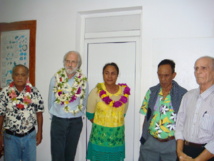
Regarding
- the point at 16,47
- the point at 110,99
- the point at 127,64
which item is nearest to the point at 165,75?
the point at 110,99

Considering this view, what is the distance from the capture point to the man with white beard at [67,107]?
8.43 feet

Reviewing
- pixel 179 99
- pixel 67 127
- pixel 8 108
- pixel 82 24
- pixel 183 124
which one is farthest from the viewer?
pixel 82 24

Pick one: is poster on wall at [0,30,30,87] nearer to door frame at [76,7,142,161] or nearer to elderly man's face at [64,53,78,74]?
door frame at [76,7,142,161]

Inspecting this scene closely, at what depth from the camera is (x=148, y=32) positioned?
281 cm

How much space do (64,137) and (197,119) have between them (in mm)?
1580

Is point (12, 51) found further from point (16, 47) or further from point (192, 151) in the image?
point (192, 151)

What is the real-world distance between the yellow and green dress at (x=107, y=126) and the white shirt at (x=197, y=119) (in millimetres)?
743

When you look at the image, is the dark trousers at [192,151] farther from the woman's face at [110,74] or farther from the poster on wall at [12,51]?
the poster on wall at [12,51]

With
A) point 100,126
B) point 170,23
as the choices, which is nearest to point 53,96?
point 100,126

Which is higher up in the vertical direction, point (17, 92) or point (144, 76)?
point (144, 76)

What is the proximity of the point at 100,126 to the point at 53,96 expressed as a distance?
74cm

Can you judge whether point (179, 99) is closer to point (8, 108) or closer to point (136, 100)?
point (136, 100)

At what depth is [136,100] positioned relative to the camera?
3.10m

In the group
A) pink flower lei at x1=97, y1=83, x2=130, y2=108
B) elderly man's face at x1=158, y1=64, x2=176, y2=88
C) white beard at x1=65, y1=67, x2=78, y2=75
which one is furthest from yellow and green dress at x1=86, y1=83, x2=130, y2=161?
elderly man's face at x1=158, y1=64, x2=176, y2=88
